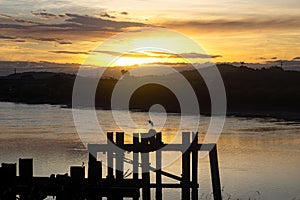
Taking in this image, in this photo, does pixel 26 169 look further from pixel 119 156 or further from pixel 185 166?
pixel 185 166

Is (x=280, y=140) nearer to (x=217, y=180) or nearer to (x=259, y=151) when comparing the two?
(x=259, y=151)

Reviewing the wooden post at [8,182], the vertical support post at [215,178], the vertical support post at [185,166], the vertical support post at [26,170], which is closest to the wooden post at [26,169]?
the vertical support post at [26,170]

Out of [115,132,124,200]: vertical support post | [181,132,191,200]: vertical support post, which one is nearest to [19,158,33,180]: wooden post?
[115,132,124,200]: vertical support post

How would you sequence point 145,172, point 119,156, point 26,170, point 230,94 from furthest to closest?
point 230,94 → point 119,156 → point 145,172 → point 26,170

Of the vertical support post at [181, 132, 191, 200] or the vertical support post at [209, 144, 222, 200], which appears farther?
the vertical support post at [209, 144, 222, 200]

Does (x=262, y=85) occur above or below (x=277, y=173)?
above

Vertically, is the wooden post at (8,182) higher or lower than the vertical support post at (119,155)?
lower

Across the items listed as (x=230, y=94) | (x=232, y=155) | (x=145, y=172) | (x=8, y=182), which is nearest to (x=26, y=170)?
(x=8, y=182)

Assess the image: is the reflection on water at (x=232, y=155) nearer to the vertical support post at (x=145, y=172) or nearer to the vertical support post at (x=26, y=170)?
the vertical support post at (x=145, y=172)

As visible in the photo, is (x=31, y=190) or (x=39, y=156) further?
(x=39, y=156)

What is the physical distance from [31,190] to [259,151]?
32.8 metres

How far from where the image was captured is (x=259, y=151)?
39.6 m

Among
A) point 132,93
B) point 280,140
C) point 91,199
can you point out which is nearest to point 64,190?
point 91,199

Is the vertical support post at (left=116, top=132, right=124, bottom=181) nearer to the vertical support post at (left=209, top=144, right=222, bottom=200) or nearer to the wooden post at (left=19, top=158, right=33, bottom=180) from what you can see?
the vertical support post at (left=209, top=144, right=222, bottom=200)
